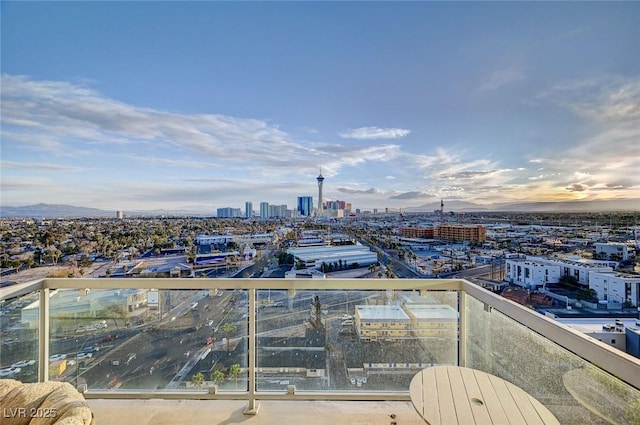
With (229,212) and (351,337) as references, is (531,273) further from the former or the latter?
(229,212)

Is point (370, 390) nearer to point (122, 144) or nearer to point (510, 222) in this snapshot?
point (510, 222)

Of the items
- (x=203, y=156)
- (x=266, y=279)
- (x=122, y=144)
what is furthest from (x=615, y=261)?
(x=122, y=144)

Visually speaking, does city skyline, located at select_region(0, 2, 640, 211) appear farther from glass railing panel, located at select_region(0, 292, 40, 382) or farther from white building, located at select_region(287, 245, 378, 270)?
glass railing panel, located at select_region(0, 292, 40, 382)

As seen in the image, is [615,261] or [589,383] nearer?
[589,383]

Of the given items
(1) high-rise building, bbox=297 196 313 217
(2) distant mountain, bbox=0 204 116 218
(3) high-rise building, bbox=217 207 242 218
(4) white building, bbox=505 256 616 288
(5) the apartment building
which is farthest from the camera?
(1) high-rise building, bbox=297 196 313 217

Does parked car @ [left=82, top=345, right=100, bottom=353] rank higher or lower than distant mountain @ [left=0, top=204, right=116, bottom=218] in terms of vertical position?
lower

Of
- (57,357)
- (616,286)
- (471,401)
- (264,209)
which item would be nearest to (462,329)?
(471,401)

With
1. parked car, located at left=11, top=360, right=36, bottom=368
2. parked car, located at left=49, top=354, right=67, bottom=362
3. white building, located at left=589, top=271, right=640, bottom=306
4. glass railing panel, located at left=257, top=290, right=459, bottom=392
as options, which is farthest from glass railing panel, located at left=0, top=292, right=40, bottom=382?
white building, located at left=589, top=271, right=640, bottom=306
